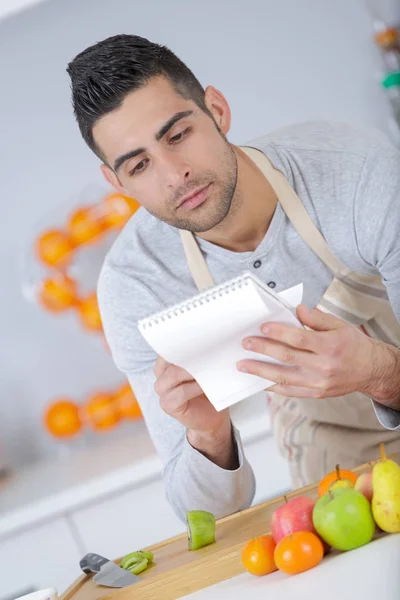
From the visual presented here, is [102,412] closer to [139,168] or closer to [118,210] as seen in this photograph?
[118,210]

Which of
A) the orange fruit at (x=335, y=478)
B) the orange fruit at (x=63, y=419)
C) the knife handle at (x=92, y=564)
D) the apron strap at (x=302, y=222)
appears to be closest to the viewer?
the orange fruit at (x=335, y=478)

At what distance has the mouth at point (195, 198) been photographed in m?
1.22

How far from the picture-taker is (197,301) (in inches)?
33.5

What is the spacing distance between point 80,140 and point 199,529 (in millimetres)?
1348

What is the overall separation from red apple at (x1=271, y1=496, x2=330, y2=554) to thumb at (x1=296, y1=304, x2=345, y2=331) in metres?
0.18

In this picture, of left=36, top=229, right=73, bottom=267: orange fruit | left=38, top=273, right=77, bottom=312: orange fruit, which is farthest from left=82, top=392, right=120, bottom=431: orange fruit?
left=36, top=229, right=73, bottom=267: orange fruit

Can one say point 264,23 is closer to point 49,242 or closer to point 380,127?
point 380,127

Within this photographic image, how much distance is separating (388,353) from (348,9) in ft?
4.16

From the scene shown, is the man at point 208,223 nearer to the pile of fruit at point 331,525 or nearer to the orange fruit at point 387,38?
the pile of fruit at point 331,525

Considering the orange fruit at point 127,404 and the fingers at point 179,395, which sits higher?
the fingers at point 179,395

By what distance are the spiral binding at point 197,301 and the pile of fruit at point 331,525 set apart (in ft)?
0.74

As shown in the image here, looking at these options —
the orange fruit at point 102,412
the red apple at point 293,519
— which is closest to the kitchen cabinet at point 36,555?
the orange fruit at point 102,412

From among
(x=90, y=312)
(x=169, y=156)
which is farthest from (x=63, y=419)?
(x=169, y=156)

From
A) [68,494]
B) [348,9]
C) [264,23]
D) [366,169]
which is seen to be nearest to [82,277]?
[68,494]
